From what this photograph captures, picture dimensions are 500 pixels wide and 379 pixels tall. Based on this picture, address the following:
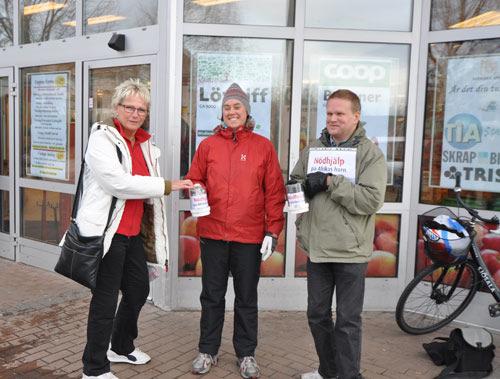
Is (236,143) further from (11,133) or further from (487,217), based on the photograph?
(11,133)

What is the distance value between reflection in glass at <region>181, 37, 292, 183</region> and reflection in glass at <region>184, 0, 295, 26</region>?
17cm

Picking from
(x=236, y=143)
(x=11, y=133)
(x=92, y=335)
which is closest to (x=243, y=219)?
(x=236, y=143)

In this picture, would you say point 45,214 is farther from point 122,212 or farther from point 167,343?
point 122,212

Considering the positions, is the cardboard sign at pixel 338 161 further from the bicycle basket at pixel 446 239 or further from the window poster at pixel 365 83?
the window poster at pixel 365 83

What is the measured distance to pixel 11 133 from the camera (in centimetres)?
646

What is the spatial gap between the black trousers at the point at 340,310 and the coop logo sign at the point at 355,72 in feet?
7.16

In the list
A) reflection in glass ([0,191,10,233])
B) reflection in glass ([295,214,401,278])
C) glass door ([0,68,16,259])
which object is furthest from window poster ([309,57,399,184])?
reflection in glass ([0,191,10,233])

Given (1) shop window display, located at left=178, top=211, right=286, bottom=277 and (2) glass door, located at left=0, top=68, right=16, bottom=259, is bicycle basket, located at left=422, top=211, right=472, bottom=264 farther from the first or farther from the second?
(2) glass door, located at left=0, top=68, right=16, bottom=259

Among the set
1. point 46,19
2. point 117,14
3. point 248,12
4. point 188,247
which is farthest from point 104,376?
point 46,19

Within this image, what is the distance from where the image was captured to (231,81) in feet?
16.0

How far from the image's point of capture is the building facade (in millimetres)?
4734

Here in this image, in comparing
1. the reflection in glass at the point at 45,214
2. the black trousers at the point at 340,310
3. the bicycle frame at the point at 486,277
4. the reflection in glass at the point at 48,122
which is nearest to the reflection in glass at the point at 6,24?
the reflection in glass at the point at 48,122

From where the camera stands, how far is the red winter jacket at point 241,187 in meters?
3.54

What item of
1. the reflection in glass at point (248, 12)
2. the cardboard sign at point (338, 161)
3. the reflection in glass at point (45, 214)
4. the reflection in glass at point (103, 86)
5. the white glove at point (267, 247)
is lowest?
the reflection in glass at point (45, 214)
